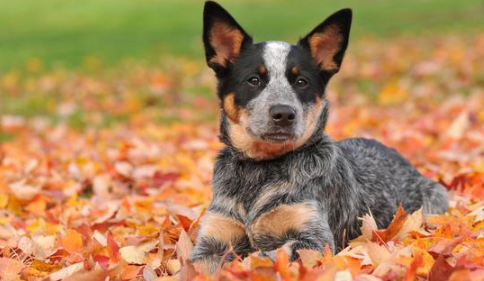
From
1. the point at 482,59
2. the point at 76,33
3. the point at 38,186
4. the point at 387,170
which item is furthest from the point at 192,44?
the point at 387,170

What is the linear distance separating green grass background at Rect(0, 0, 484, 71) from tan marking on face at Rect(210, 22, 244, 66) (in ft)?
47.7

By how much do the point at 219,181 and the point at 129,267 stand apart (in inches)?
35.0

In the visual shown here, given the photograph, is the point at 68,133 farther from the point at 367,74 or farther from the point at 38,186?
the point at 367,74

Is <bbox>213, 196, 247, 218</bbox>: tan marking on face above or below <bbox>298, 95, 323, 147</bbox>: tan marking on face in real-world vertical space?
below

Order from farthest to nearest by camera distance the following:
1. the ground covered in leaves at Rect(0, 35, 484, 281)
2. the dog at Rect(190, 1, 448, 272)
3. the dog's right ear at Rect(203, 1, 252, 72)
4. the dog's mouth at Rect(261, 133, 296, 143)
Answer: the dog's right ear at Rect(203, 1, 252, 72) < the dog's mouth at Rect(261, 133, 296, 143) < the dog at Rect(190, 1, 448, 272) < the ground covered in leaves at Rect(0, 35, 484, 281)

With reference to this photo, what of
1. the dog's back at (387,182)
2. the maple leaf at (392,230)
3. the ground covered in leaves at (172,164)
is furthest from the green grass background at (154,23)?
the maple leaf at (392,230)

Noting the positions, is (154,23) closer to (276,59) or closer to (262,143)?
(276,59)

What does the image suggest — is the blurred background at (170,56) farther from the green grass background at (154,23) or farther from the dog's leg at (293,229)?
the dog's leg at (293,229)

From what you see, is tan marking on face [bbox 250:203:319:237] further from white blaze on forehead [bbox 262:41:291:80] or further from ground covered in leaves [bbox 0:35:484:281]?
white blaze on forehead [bbox 262:41:291:80]

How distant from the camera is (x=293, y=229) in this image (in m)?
4.14

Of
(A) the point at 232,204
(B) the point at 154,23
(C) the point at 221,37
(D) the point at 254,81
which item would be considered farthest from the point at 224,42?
(B) the point at 154,23

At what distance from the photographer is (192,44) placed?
22.3 metres

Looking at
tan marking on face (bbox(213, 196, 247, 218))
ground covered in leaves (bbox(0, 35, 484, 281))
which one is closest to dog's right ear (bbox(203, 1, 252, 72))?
tan marking on face (bbox(213, 196, 247, 218))

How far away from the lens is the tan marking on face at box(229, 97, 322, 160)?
14.6 feet
